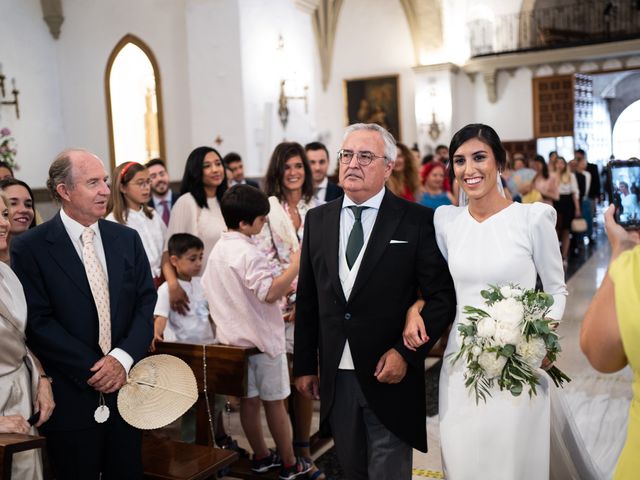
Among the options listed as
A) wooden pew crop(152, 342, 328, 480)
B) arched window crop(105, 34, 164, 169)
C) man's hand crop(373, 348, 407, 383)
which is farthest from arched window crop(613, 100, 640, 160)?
man's hand crop(373, 348, 407, 383)

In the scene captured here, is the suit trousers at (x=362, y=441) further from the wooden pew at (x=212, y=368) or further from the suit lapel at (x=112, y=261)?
the suit lapel at (x=112, y=261)

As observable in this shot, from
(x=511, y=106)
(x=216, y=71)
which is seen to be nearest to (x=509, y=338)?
(x=216, y=71)

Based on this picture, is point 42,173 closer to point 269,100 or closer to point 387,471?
point 269,100

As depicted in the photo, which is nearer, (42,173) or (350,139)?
(350,139)

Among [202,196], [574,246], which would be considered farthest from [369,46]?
[202,196]

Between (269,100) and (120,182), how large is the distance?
5.93 meters

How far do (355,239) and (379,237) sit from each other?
4.8 inches

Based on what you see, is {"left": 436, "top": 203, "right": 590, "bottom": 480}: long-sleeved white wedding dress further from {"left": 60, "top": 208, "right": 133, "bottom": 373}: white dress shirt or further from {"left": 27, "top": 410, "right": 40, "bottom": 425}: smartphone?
{"left": 27, "top": 410, "right": 40, "bottom": 425}: smartphone

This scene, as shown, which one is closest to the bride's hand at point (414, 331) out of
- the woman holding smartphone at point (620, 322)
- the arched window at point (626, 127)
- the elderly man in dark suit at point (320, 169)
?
the woman holding smartphone at point (620, 322)

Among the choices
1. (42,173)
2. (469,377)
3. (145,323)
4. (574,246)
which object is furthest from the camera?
(574,246)

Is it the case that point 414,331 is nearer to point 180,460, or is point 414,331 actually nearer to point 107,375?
point 107,375

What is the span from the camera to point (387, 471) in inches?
112

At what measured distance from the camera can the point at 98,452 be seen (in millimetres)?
3053

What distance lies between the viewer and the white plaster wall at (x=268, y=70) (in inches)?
410
